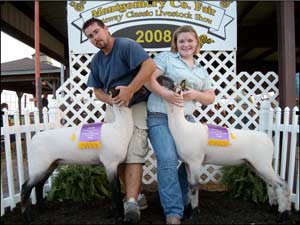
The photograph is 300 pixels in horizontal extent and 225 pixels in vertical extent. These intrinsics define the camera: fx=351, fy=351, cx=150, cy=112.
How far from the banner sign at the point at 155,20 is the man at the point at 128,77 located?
1.65m

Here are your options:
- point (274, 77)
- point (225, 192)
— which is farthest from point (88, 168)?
point (274, 77)

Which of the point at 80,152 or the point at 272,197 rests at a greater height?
the point at 80,152

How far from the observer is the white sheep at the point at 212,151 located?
3.00 m

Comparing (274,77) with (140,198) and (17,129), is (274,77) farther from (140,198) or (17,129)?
(17,129)

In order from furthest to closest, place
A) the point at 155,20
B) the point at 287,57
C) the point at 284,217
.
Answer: the point at 155,20
the point at 287,57
the point at 284,217

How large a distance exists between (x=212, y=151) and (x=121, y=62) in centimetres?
110

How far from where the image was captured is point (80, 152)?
3088 millimetres

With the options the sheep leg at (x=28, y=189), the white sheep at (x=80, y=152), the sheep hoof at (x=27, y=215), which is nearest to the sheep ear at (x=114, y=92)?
the white sheep at (x=80, y=152)

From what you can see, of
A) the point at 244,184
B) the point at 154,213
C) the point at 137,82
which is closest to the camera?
the point at 137,82

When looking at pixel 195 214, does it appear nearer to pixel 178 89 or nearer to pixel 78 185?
pixel 178 89

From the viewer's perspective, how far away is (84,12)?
188 inches

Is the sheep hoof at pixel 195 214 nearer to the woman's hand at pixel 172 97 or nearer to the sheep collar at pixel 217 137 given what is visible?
the sheep collar at pixel 217 137

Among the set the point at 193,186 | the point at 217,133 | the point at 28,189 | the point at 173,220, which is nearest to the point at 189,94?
the point at 217,133

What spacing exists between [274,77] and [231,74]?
1.79ft
